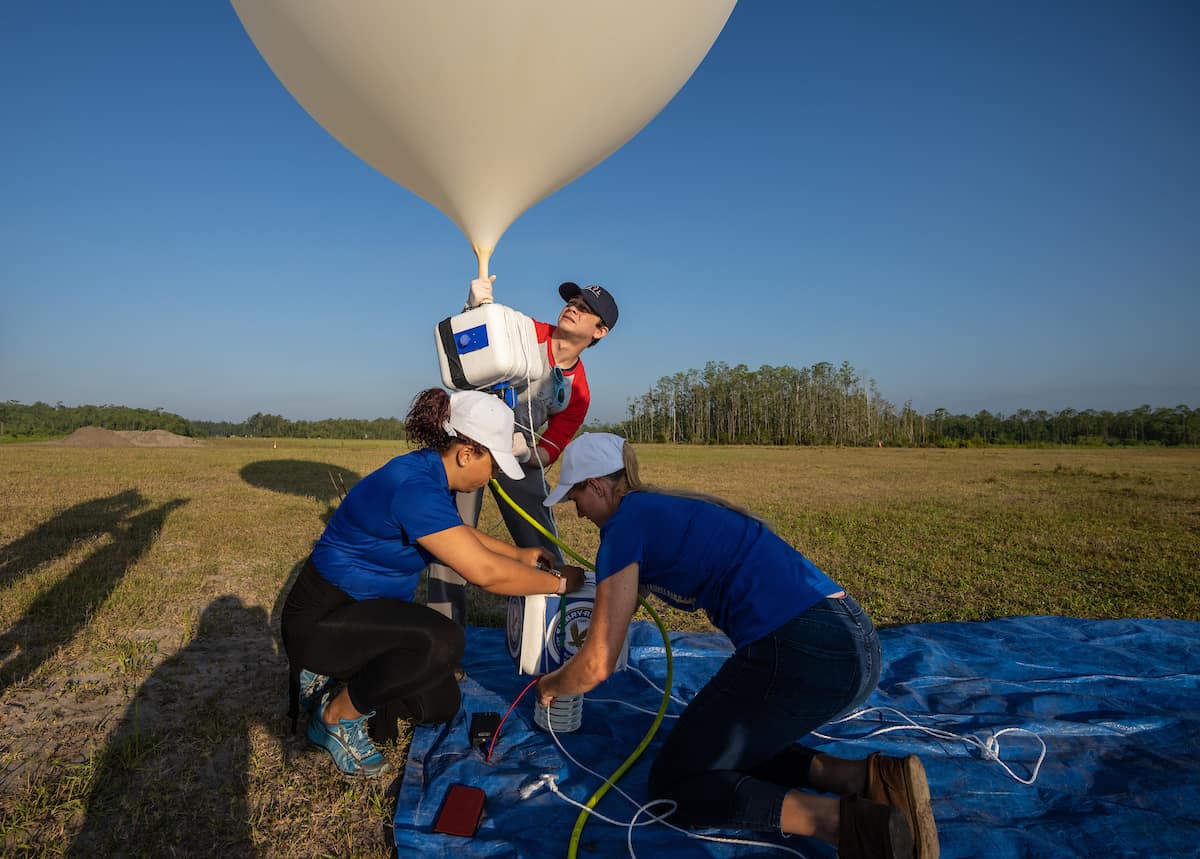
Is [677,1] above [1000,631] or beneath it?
above

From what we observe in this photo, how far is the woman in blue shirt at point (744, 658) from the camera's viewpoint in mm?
2348

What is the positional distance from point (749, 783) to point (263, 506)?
10548mm

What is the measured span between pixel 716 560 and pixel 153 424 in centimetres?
6719

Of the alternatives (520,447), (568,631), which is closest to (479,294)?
(520,447)

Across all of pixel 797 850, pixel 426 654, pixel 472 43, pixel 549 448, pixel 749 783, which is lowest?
pixel 797 850

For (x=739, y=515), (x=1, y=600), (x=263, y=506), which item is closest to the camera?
(x=739, y=515)

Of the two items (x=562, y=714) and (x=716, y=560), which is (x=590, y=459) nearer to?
(x=716, y=560)

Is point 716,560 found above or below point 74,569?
above

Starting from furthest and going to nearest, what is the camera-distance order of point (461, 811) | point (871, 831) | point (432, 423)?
point (432, 423) < point (461, 811) < point (871, 831)

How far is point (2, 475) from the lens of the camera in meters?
13.9

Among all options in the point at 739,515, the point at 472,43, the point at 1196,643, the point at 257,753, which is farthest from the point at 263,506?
the point at 1196,643

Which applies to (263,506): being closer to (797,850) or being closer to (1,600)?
(1,600)

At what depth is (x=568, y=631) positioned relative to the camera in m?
3.34

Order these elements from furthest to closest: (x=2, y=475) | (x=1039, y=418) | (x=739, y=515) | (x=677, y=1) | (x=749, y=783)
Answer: (x=1039, y=418) < (x=2, y=475) < (x=677, y=1) < (x=739, y=515) < (x=749, y=783)
